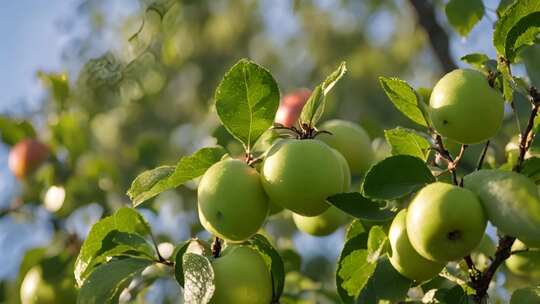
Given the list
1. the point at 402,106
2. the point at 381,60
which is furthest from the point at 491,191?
the point at 381,60

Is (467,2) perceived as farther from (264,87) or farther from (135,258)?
(135,258)

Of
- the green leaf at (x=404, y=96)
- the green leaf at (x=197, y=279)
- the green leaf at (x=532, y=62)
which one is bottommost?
the green leaf at (x=197, y=279)

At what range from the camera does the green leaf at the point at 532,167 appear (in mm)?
903

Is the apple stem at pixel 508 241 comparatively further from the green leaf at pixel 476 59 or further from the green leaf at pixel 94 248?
the green leaf at pixel 94 248

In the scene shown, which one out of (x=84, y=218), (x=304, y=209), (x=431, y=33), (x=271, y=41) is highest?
(x=304, y=209)

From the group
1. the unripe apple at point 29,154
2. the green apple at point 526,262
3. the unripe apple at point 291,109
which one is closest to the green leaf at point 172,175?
the green apple at point 526,262

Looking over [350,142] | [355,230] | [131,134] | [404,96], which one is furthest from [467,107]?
[131,134]

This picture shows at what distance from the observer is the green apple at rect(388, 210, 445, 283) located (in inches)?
34.2

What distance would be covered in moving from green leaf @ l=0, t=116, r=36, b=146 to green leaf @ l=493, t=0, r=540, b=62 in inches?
51.3

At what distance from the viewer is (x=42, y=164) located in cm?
189

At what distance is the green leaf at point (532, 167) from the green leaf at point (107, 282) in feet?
1.47

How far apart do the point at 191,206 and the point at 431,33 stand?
1.37 m

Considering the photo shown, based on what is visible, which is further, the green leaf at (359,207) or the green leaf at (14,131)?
the green leaf at (14,131)

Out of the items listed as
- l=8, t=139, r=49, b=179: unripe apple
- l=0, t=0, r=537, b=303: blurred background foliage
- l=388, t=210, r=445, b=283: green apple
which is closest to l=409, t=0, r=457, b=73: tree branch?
l=0, t=0, r=537, b=303: blurred background foliage
